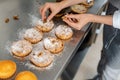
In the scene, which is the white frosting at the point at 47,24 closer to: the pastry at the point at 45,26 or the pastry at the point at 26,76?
the pastry at the point at 45,26

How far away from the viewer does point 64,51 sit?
0.97 metres

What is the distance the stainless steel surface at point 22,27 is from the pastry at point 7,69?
0.05 metres

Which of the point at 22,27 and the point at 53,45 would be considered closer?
the point at 53,45

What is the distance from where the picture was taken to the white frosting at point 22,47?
918 mm

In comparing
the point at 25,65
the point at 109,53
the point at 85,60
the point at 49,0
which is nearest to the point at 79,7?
the point at 49,0

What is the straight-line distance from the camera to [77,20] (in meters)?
1.08

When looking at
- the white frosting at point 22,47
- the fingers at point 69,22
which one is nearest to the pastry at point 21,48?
the white frosting at point 22,47

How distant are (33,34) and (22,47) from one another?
107 millimetres

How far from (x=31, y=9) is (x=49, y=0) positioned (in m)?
0.15

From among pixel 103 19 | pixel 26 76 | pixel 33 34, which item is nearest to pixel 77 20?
pixel 103 19

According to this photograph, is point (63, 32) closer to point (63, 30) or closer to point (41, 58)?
point (63, 30)

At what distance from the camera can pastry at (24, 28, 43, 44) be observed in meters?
0.99

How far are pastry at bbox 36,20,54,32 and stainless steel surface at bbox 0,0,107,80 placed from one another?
0.21 feet

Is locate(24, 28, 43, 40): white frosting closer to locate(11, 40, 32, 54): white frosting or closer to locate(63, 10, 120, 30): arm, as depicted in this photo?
locate(11, 40, 32, 54): white frosting
